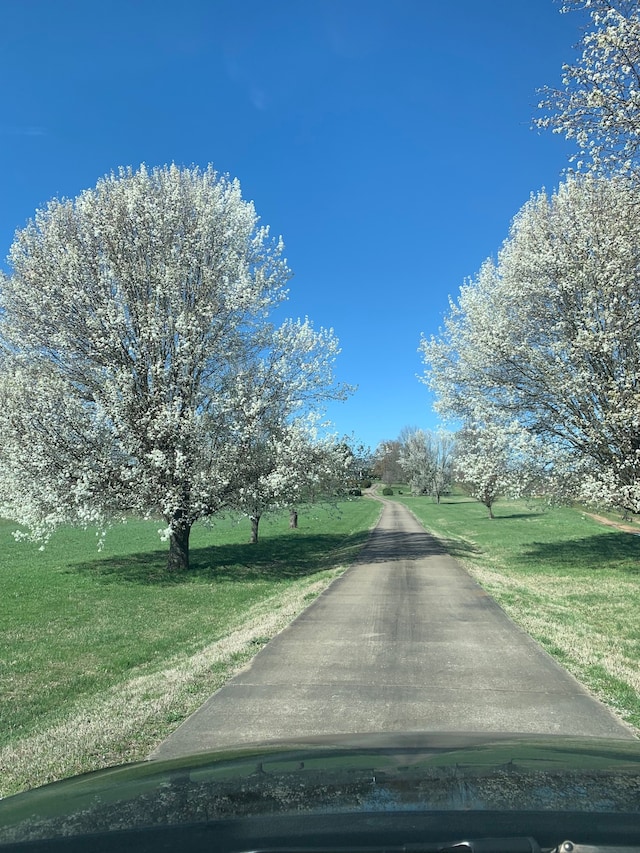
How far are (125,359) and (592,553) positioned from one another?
1607 cm

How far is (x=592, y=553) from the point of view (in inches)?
847

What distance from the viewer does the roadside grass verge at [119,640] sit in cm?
541

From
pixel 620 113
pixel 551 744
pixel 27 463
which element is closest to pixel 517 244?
pixel 620 113

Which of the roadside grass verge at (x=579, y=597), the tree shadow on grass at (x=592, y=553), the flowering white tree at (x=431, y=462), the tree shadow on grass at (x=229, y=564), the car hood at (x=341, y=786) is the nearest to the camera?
the car hood at (x=341, y=786)

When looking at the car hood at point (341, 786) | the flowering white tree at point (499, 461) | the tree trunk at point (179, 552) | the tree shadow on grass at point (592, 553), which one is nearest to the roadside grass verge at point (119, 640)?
Answer: the tree trunk at point (179, 552)

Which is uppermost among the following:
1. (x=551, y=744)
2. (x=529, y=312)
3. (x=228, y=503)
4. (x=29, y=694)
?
(x=529, y=312)

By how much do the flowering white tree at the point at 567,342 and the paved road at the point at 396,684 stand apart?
22.0 ft

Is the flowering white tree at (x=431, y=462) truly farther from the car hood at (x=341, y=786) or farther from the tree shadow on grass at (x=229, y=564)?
the car hood at (x=341, y=786)

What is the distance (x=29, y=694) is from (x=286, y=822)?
5929 mm

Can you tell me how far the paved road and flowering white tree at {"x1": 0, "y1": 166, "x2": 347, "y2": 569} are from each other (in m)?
6.41

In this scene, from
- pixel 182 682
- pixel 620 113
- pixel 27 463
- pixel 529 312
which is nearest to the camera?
pixel 182 682

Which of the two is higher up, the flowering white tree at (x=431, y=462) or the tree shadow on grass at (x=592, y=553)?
the flowering white tree at (x=431, y=462)

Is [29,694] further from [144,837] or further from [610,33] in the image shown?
[610,33]

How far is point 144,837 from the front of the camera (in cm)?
235
